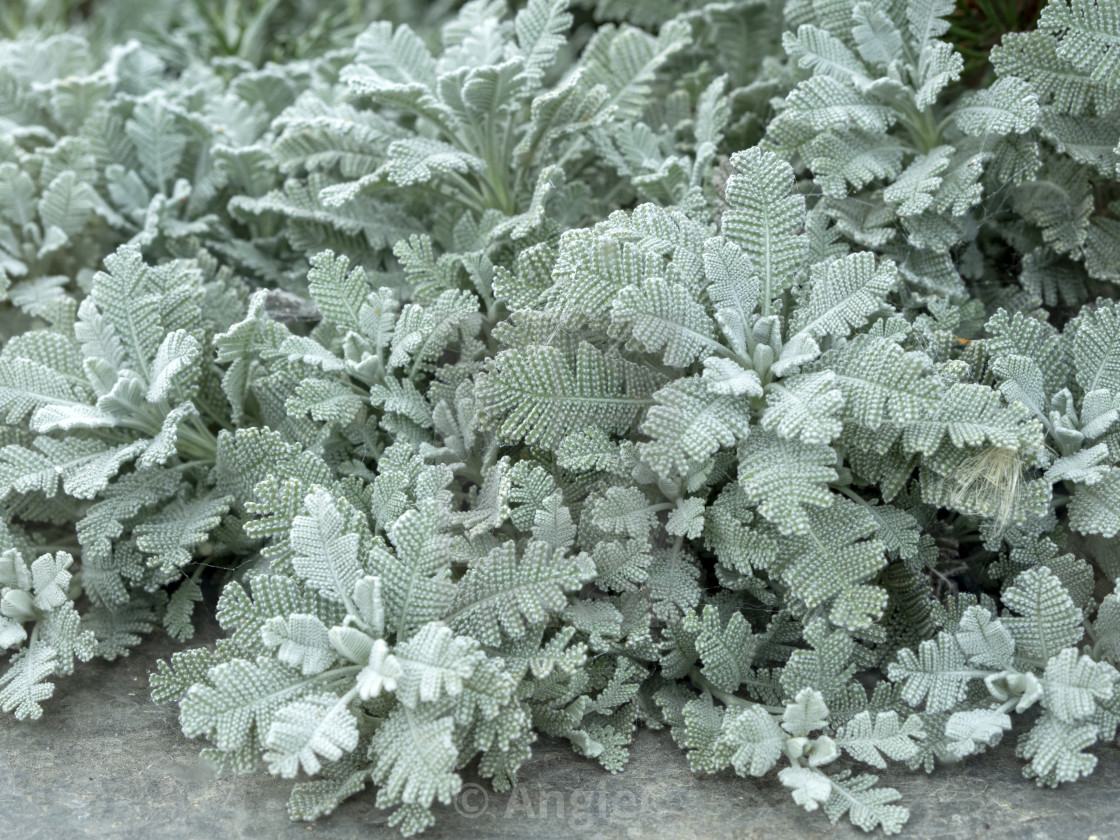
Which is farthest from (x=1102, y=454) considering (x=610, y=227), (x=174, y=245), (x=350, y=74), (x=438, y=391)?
(x=174, y=245)

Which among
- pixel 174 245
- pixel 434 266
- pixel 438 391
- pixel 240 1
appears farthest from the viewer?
pixel 240 1

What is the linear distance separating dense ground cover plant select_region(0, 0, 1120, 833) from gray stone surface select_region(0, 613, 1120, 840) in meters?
0.04

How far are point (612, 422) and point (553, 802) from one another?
603mm

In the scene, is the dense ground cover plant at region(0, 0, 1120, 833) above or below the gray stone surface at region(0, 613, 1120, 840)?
above

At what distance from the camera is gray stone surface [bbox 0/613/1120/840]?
1.41 m

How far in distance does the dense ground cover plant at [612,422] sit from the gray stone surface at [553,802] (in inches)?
1.7

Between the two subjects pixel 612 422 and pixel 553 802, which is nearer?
pixel 553 802

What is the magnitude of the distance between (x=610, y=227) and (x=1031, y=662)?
37.7 inches

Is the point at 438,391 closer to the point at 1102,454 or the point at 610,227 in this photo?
the point at 610,227

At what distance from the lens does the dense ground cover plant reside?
146cm

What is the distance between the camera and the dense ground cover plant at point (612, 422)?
1.46 m

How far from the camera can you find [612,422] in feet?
5.37

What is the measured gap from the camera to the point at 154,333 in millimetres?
1828

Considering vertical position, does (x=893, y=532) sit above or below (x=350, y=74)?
below
